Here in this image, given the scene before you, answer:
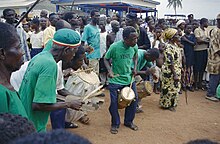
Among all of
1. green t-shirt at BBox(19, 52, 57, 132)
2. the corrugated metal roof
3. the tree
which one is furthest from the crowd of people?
the tree

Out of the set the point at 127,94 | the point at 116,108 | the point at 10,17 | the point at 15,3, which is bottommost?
the point at 116,108

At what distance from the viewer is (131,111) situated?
5.18 metres

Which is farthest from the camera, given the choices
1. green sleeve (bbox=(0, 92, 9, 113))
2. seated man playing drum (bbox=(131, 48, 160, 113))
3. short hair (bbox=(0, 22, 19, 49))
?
seated man playing drum (bbox=(131, 48, 160, 113))

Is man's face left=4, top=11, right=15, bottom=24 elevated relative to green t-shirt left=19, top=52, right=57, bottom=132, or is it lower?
elevated

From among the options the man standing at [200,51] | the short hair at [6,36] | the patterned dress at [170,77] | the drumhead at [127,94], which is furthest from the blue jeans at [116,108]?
the man standing at [200,51]

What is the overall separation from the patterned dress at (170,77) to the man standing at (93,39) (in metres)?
1.57

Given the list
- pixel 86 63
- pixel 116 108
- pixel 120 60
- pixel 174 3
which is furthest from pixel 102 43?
pixel 174 3

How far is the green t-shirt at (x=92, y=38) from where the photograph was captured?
670cm

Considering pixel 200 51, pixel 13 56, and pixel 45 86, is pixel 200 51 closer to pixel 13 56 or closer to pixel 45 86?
pixel 45 86

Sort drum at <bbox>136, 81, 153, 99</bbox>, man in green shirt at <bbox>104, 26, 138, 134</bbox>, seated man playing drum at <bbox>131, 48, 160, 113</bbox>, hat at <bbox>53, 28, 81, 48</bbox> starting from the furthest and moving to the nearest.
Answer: drum at <bbox>136, 81, 153, 99</bbox>, seated man playing drum at <bbox>131, 48, 160, 113</bbox>, man in green shirt at <bbox>104, 26, 138, 134</bbox>, hat at <bbox>53, 28, 81, 48</bbox>

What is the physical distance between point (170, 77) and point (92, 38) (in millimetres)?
1871

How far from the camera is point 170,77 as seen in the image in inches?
243

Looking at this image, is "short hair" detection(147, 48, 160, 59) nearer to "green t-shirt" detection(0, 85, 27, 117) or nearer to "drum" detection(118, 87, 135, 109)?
"drum" detection(118, 87, 135, 109)

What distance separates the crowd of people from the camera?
6.55ft
